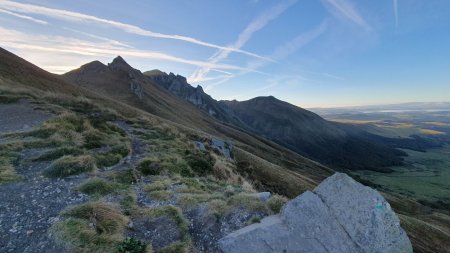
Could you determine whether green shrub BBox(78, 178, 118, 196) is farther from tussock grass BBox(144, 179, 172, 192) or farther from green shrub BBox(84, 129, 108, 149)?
green shrub BBox(84, 129, 108, 149)

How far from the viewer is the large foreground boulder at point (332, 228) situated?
12.1m

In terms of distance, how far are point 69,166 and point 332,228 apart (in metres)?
14.6

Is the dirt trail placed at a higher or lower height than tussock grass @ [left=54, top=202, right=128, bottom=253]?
higher

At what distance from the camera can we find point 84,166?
18.5 metres

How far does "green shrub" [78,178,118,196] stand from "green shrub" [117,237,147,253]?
5377mm

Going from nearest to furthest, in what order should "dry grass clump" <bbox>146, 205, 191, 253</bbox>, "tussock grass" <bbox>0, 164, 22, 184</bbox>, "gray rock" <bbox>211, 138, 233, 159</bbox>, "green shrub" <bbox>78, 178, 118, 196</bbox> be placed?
"dry grass clump" <bbox>146, 205, 191, 253</bbox>, "tussock grass" <bbox>0, 164, 22, 184</bbox>, "green shrub" <bbox>78, 178, 118, 196</bbox>, "gray rock" <bbox>211, 138, 233, 159</bbox>

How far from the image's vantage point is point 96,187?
15.8m

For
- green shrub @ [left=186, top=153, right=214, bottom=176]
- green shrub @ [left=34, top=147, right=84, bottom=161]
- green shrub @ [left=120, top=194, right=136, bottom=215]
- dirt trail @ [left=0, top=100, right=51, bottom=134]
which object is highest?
dirt trail @ [left=0, top=100, right=51, bottom=134]

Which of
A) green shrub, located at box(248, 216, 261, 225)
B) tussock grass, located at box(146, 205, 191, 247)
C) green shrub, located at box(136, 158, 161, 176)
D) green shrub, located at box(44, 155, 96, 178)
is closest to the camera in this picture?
tussock grass, located at box(146, 205, 191, 247)

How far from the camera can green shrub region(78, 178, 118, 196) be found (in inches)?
606

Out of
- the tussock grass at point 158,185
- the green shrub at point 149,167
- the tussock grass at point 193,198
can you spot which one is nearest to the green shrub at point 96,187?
the tussock grass at point 158,185

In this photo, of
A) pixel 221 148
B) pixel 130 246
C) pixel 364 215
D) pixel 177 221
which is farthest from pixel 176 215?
pixel 221 148

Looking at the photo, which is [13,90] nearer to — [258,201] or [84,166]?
[84,166]

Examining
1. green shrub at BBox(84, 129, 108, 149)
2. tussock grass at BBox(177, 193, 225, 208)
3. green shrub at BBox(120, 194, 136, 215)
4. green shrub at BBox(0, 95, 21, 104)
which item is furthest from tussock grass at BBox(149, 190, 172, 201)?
green shrub at BBox(0, 95, 21, 104)
